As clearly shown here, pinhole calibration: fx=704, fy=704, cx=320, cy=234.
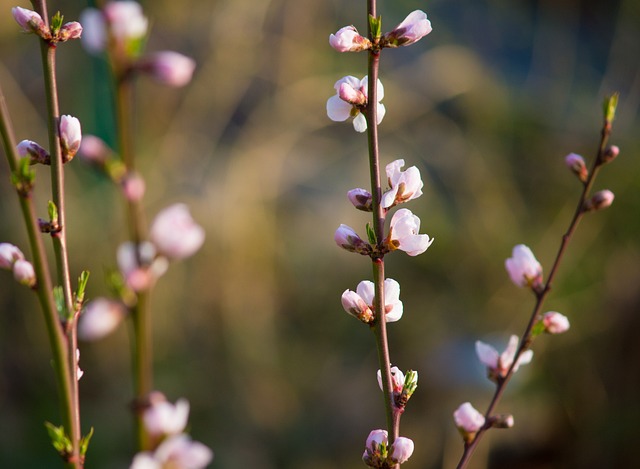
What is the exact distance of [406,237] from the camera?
309mm

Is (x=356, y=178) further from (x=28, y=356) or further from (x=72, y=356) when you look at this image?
(x=72, y=356)

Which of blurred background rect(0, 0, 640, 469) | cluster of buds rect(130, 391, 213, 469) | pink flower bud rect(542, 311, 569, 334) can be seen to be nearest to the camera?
cluster of buds rect(130, 391, 213, 469)

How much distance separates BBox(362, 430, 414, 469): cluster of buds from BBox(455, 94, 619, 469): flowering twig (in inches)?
1.6

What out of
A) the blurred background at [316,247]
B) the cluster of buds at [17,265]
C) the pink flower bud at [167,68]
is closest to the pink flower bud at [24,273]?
the cluster of buds at [17,265]

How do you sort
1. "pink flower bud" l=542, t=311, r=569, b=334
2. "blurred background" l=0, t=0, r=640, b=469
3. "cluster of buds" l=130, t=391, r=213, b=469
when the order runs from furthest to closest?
"blurred background" l=0, t=0, r=640, b=469, "pink flower bud" l=542, t=311, r=569, b=334, "cluster of buds" l=130, t=391, r=213, b=469

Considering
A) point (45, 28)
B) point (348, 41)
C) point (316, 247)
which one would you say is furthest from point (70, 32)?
point (316, 247)

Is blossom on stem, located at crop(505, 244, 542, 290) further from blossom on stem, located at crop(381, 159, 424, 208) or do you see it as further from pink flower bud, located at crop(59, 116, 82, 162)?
pink flower bud, located at crop(59, 116, 82, 162)

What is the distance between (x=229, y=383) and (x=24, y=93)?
2.65 feet

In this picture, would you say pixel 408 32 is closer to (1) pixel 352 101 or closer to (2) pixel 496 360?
(1) pixel 352 101

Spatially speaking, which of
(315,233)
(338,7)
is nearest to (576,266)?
(315,233)

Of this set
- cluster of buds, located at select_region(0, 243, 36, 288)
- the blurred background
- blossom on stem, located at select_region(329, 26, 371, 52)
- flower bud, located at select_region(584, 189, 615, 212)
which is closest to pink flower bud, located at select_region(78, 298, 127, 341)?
cluster of buds, located at select_region(0, 243, 36, 288)

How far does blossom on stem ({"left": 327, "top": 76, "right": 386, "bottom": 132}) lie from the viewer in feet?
1.02

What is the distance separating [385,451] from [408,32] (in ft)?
0.61

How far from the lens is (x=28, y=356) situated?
5.40 ft
